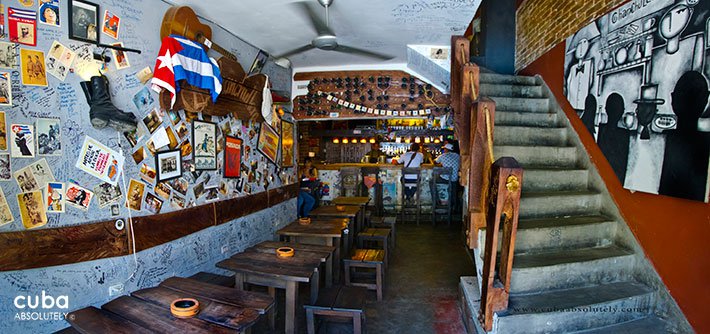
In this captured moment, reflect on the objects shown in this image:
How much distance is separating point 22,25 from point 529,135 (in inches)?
188

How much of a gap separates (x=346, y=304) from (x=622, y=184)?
2.62 meters

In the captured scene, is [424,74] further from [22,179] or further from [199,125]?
[22,179]

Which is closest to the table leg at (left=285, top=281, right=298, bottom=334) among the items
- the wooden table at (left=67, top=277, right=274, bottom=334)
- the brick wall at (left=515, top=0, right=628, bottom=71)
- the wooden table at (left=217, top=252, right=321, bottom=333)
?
the wooden table at (left=217, top=252, right=321, bottom=333)

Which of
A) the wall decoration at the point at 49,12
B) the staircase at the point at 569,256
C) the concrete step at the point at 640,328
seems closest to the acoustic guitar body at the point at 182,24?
the wall decoration at the point at 49,12

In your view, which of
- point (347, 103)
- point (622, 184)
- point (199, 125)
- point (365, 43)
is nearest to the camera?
point (622, 184)

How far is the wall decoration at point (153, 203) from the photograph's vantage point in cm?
321

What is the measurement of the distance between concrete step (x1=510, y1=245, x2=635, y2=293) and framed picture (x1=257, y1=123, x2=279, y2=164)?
151 inches

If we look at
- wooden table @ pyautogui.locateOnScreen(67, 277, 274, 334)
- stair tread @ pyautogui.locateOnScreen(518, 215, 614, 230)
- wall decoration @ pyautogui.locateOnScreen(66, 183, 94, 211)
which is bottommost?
wooden table @ pyautogui.locateOnScreen(67, 277, 274, 334)

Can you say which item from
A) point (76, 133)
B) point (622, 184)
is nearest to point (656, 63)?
point (622, 184)

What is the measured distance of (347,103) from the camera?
6723mm

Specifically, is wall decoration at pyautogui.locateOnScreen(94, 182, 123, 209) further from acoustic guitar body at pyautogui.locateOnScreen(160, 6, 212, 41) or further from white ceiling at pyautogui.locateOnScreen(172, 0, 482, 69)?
white ceiling at pyautogui.locateOnScreen(172, 0, 482, 69)

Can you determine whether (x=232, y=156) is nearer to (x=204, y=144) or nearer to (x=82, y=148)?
(x=204, y=144)

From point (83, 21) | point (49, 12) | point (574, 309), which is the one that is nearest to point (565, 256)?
point (574, 309)

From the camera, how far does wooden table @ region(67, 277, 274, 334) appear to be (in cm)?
191
